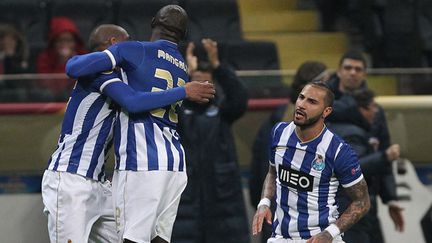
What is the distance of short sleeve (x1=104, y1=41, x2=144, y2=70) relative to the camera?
6.93 m

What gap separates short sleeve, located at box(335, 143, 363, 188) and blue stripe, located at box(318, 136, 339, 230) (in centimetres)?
4

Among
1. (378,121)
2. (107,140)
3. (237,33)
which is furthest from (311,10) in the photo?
(107,140)

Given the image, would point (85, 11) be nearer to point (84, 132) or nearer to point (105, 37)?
point (105, 37)

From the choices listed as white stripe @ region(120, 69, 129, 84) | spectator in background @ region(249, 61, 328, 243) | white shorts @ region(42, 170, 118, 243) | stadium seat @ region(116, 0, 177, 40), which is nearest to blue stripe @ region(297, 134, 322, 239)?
white stripe @ region(120, 69, 129, 84)

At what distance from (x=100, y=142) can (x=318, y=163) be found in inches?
49.5

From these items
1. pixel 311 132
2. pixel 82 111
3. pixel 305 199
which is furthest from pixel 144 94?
pixel 305 199

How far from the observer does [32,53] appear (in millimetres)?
10516

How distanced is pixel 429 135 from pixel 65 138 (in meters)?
3.54

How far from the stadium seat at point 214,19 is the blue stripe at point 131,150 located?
4.83 meters

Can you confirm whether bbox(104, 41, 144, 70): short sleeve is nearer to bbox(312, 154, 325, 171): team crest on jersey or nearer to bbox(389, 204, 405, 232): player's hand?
bbox(312, 154, 325, 171): team crest on jersey

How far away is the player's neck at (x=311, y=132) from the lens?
23.4 feet

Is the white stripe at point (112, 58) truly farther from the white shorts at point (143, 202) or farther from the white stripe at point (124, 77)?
the white shorts at point (143, 202)

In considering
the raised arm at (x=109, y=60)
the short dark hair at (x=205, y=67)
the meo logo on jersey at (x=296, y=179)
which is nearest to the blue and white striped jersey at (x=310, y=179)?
the meo logo on jersey at (x=296, y=179)

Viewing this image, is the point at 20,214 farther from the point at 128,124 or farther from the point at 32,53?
the point at 128,124
